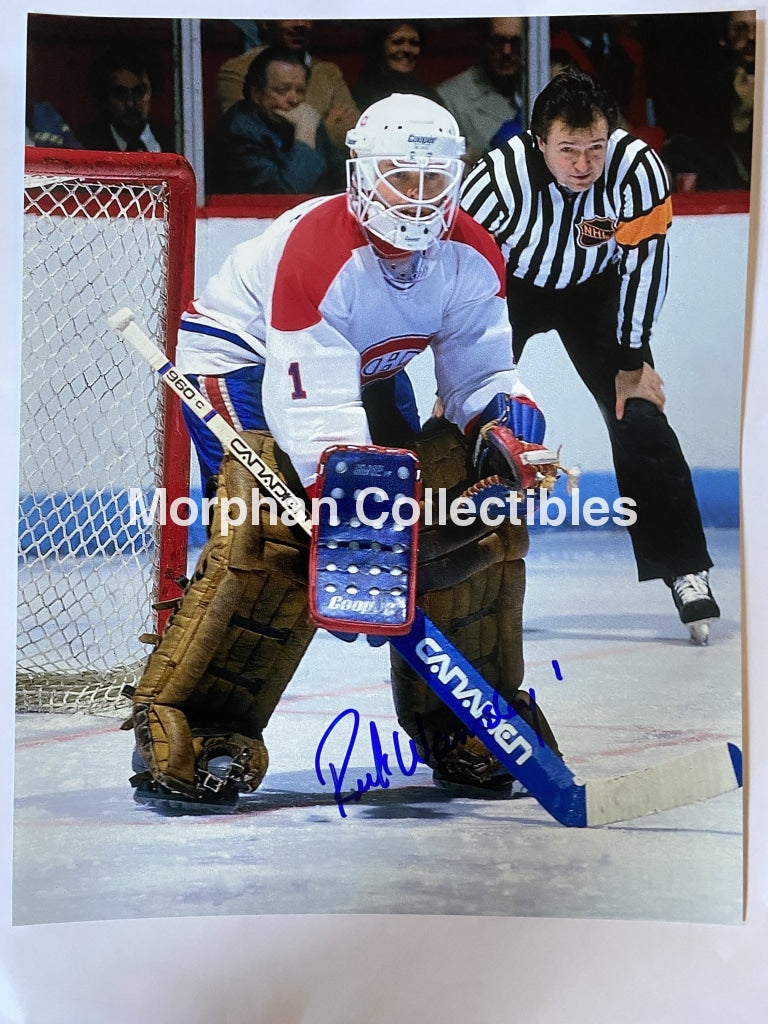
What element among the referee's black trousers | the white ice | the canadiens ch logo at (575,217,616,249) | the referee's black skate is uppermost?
the canadiens ch logo at (575,217,616,249)

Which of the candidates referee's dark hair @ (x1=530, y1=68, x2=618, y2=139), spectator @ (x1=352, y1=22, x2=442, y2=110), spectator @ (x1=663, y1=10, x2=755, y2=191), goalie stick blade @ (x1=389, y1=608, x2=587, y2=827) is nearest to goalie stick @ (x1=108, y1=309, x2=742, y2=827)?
goalie stick blade @ (x1=389, y1=608, x2=587, y2=827)

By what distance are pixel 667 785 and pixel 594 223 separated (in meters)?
0.75

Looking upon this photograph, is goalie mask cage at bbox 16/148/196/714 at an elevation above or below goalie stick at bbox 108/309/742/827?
above

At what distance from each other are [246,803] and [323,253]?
72 centimetres

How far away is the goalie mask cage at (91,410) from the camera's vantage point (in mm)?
1195

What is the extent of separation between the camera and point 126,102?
1.19m

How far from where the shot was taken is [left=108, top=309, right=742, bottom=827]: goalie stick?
118cm

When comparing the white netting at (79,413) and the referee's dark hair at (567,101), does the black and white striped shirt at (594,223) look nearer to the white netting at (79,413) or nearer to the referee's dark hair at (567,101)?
the referee's dark hair at (567,101)

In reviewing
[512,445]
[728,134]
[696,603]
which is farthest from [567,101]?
[696,603]

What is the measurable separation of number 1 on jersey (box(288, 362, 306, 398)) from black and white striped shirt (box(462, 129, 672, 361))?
31cm

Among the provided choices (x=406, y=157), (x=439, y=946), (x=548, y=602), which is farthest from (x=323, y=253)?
(x=439, y=946)

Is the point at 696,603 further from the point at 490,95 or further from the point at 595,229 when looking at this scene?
the point at 490,95

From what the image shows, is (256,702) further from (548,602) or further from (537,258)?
(537,258)
